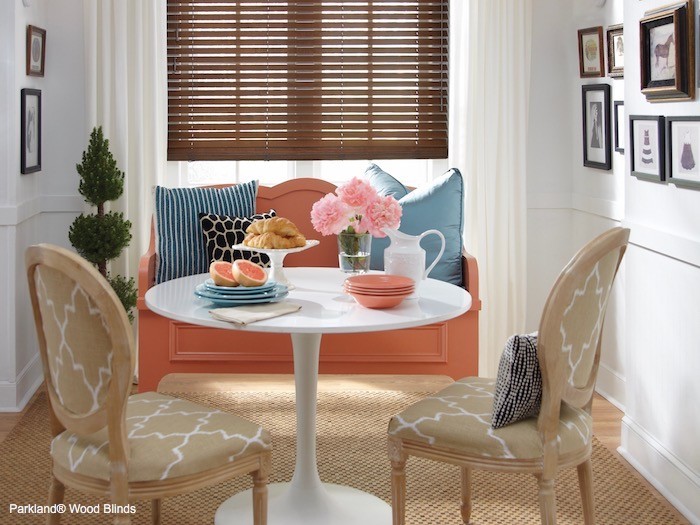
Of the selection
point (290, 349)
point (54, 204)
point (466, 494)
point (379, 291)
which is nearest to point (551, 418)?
point (379, 291)

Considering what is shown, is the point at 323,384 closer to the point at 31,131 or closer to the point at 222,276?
the point at 31,131

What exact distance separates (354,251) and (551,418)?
0.86 meters

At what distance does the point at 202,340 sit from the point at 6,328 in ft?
3.00

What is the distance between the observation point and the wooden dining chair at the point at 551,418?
2270 mm

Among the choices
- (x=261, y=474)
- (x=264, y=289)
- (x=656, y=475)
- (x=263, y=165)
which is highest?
(x=263, y=165)

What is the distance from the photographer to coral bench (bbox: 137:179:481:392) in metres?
3.78

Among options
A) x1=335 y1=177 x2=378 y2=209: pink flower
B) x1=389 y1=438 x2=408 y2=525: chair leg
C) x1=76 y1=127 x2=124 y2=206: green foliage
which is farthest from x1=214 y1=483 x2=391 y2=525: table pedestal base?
x1=76 y1=127 x2=124 y2=206: green foliage

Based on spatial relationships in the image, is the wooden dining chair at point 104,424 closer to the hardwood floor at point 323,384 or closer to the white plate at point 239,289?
the white plate at point 239,289

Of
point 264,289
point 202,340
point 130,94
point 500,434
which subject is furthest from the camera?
point 130,94

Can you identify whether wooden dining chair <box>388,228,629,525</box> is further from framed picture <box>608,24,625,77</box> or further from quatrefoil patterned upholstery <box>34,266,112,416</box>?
framed picture <box>608,24,625,77</box>

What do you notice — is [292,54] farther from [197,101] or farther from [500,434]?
[500,434]

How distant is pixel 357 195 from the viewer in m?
2.79

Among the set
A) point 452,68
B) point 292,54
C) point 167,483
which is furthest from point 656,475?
point 292,54

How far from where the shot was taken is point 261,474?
2.39 m
